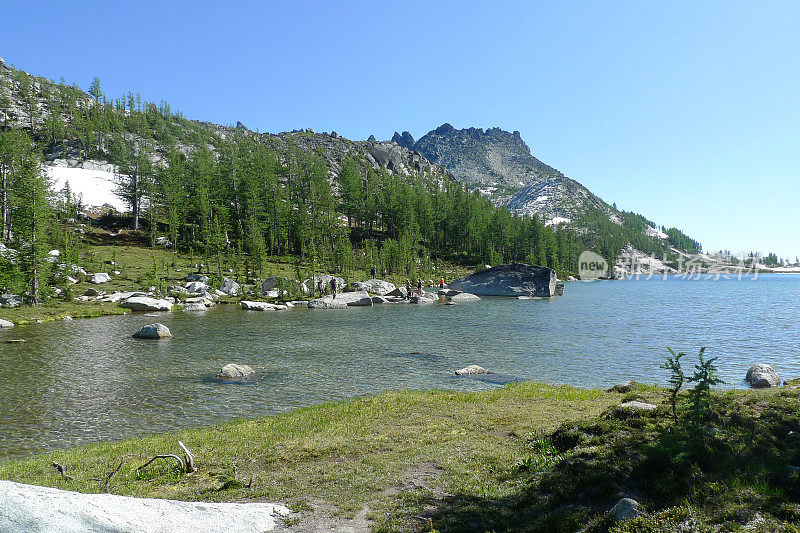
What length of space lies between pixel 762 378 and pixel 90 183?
158m

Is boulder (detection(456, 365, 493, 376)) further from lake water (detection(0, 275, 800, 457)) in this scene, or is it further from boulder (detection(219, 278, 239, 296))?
boulder (detection(219, 278, 239, 296))

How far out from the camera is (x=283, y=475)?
37.0 feet

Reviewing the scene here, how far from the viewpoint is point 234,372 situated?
23.6 metres

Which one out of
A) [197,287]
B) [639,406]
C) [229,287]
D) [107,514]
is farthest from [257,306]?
[107,514]

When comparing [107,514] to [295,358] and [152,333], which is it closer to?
[295,358]

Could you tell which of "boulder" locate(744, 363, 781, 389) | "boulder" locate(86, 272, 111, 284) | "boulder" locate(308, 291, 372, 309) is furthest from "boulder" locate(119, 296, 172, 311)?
"boulder" locate(744, 363, 781, 389)

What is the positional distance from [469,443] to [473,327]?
30.8m

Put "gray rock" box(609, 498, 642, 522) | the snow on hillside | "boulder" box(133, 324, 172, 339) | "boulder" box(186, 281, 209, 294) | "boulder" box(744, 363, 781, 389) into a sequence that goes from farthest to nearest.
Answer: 1. the snow on hillside
2. "boulder" box(186, 281, 209, 294)
3. "boulder" box(133, 324, 172, 339)
4. "boulder" box(744, 363, 781, 389)
5. "gray rock" box(609, 498, 642, 522)

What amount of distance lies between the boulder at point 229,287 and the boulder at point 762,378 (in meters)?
67.1

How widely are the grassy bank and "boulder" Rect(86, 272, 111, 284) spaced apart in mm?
62335

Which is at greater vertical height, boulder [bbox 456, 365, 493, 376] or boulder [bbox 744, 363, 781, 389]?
boulder [bbox 744, 363, 781, 389]

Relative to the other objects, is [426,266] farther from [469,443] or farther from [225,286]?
[469,443]

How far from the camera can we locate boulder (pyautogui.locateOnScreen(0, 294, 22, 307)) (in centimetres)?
4822

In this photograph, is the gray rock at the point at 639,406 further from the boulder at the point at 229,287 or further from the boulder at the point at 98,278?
the boulder at the point at 98,278
